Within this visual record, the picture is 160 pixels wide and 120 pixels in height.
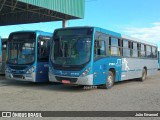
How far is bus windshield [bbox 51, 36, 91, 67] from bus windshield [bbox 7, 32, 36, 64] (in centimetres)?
189

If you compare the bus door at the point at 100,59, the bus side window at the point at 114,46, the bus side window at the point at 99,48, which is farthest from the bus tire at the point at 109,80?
the bus side window at the point at 99,48

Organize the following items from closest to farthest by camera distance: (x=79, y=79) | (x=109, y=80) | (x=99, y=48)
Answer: (x=79, y=79) → (x=99, y=48) → (x=109, y=80)

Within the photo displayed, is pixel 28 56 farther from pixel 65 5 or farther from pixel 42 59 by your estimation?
pixel 65 5

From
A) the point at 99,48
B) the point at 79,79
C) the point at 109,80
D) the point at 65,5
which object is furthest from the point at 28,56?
the point at 65,5

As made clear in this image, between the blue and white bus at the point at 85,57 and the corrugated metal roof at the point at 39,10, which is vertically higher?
the corrugated metal roof at the point at 39,10

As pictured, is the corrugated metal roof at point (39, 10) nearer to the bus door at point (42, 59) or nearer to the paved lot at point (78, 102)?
the bus door at point (42, 59)

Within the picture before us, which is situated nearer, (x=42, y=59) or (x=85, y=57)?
(x=85, y=57)

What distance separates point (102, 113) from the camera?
962 centimetres

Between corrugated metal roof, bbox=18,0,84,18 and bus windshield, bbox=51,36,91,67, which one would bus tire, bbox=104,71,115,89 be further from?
corrugated metal roof, bbox=18,0,84,18

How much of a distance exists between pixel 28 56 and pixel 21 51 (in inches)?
20.0

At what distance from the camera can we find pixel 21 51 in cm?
1722

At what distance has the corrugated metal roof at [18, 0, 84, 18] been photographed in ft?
86.5

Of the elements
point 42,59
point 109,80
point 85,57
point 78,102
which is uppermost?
point 85,57

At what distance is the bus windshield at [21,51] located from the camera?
17.0 metres
